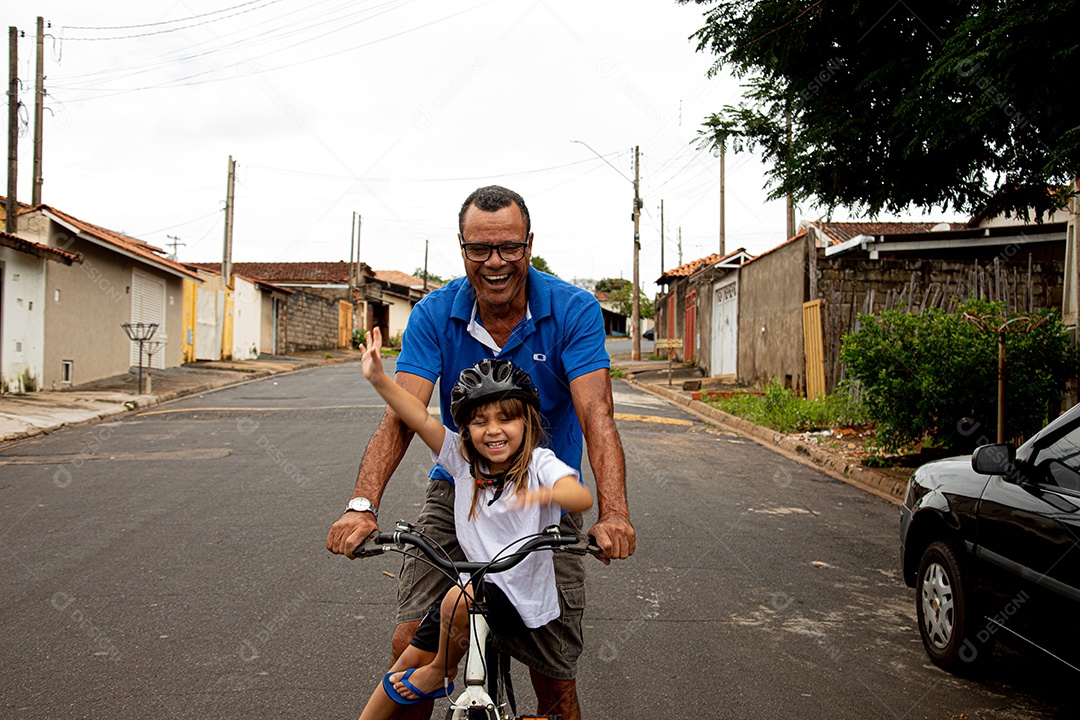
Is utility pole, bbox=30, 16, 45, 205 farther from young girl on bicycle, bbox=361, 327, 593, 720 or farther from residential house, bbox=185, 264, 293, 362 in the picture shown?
young girl on bicycle, bbox=361, 327, 593, 720

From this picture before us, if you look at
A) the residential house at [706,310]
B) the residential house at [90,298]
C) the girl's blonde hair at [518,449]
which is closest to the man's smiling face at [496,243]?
the girl's blonde hair at [518,449]

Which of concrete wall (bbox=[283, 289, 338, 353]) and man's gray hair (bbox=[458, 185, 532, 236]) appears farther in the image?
concrete wall (bbox=[283, 289, 338, 353])

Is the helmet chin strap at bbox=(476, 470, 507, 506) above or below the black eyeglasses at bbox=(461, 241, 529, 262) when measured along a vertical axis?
below

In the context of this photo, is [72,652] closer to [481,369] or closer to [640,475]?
[481,369]

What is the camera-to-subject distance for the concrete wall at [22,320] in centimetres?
1636

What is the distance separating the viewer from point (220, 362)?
28812mm

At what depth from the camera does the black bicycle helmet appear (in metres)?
2.45

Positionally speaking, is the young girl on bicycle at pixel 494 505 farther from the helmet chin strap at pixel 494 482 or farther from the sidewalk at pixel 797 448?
the sidewalk at pixel 797 448

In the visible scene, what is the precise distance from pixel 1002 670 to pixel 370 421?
35.1 ft

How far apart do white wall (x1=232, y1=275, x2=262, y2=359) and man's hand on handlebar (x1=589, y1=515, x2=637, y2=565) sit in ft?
99.4

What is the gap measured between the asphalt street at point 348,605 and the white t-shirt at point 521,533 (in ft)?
4.43

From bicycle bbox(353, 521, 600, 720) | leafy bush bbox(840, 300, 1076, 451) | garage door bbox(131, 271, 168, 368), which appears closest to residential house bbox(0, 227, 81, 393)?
→ garage door bbox(131, 271, 168, 368)

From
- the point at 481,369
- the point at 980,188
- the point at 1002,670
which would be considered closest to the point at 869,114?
the point at 980,188

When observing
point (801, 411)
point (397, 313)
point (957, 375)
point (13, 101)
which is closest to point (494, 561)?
point (957, 375)
